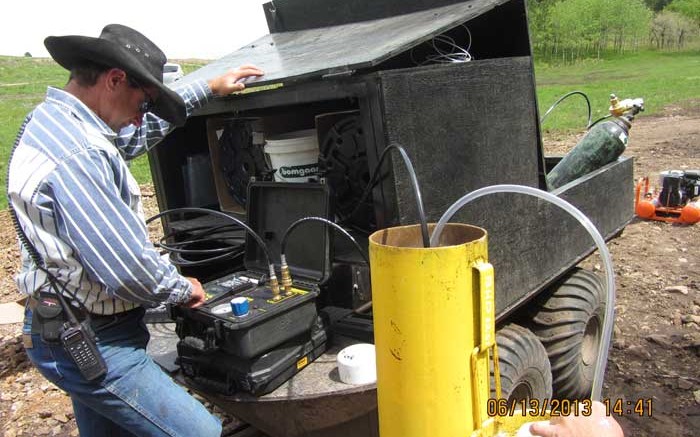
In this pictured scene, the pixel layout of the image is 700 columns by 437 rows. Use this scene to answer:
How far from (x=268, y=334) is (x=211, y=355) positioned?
10.6 inches

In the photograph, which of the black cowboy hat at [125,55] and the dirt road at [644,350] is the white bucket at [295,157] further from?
the dirt road at [644,350]

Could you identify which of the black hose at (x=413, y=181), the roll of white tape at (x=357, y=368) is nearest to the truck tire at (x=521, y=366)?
the roll of white tape at (x=357, y=368)

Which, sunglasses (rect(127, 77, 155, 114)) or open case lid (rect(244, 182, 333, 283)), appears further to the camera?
open case lid (rect(244, 182, 333, 283))

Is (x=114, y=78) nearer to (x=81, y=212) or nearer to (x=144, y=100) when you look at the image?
(x=144, y=100)

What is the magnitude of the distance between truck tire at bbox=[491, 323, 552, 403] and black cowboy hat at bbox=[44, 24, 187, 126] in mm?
1695

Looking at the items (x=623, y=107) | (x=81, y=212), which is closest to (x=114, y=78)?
(x=81, y=212)

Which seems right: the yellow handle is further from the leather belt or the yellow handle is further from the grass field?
the grass field

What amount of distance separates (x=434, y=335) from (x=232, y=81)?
1523 millimetres

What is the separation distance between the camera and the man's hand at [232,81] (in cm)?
243

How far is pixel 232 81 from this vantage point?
8.02 feet

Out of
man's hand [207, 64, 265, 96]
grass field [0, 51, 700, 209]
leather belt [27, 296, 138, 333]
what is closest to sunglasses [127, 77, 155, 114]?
man's hand [207, 64, 265, 96]

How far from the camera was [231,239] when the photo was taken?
305 centimetres

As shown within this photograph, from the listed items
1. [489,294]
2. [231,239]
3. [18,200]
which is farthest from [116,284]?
[231,239]

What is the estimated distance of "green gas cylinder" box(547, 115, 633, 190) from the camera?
335cm
